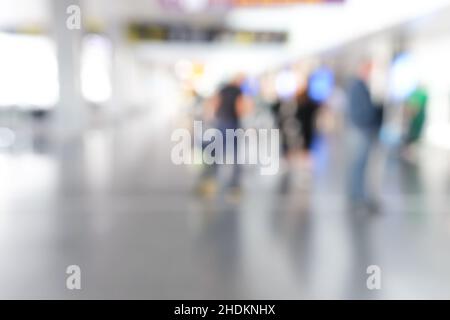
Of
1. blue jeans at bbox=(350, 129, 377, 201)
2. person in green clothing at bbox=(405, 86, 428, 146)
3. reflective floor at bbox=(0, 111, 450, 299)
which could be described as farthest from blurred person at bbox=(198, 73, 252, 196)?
person in green clothing at bbox=(405, 86, 428, 146)

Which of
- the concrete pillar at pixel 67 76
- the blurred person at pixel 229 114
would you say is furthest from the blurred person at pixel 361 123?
the concrete pillar at pixel 67 76

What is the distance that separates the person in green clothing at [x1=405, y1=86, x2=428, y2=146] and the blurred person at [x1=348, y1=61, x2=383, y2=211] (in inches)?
255

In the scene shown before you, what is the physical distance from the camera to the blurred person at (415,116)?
12.1 metres

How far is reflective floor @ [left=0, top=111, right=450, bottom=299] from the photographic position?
375 centimetres

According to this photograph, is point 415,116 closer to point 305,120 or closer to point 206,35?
point 305,120

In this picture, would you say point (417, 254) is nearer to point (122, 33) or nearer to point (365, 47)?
point (365, 47)

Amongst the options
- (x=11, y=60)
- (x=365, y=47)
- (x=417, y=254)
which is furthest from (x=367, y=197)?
(x=11, y=60)

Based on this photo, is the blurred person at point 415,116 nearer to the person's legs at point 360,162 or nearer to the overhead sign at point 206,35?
the person's legs at point 360,162

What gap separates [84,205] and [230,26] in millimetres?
19736

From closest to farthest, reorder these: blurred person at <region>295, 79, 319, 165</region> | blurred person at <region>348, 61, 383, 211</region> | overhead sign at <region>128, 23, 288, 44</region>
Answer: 1. blurred person at <region>348, 61, 383, 211</region>
2. blurred person at <region>295, 79, 319, 165</region>
3. overhead sign at <region>128, 23, 288, 44</region>

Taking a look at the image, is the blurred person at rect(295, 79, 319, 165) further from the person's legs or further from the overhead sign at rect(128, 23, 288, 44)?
the overhead sign at rect(128, 23, 288, 44)

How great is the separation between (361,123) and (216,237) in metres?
2.39

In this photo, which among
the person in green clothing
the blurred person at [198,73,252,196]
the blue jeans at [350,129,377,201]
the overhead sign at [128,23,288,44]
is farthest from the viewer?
the overhead sign at [128,23,288,44]

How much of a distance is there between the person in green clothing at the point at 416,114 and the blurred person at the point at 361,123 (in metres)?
6.48
